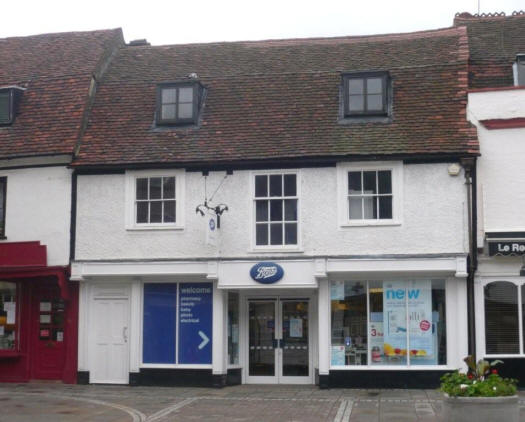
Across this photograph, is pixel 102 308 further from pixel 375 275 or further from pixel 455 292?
pixel 455 292

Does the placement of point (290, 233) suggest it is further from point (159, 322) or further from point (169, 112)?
point (169, 112)

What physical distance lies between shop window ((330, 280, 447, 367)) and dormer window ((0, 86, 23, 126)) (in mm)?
9355

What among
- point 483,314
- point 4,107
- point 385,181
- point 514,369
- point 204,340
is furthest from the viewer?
point 4,107

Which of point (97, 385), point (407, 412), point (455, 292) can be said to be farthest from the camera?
point (97, 385)

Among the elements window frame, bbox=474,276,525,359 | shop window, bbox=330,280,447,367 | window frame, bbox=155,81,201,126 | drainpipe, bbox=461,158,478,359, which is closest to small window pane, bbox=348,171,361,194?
shop window, bbox=330,280,447,367

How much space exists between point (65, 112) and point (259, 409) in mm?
9489

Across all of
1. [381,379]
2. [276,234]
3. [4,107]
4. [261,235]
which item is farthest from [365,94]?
[4,107]

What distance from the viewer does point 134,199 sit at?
20375mm

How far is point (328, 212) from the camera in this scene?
63.6 ft

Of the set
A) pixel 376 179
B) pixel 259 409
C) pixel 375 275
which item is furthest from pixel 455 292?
pixel 259 409

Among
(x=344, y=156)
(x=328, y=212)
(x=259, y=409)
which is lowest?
(x=259, y=409)

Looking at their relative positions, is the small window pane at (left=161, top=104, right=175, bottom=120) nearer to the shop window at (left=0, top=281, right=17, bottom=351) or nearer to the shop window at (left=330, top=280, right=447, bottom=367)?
the shop window at (left=0, top=281, right=17, bottom=351)

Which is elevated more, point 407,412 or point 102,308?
point 102,308

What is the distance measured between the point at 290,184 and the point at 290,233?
45.0 inches
